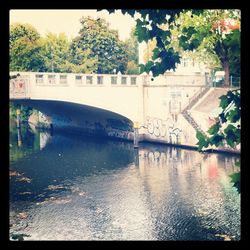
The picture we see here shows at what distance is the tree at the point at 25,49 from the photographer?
5325 cm

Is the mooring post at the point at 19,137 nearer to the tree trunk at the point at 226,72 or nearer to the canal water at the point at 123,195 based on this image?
the canal water at the point at 123,195

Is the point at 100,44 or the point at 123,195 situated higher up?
the point at 100,44

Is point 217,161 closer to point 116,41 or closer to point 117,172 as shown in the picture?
point 117,172

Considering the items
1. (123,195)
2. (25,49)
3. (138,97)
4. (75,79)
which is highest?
(25,49)

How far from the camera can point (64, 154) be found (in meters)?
40.4

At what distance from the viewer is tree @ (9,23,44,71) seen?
53250 millimetres

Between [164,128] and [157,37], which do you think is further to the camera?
[164,128]

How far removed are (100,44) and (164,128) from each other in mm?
24367

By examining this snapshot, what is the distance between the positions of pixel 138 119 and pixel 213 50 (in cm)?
1182

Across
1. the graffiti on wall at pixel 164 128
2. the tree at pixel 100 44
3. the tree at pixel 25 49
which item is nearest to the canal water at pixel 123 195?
the graffiti on wall at pixel 164 128

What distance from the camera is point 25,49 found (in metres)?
53.8

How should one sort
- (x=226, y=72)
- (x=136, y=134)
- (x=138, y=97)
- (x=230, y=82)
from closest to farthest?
(x=226, y=72), (x=230, y=82), (x=136, y=134), (x=138, y=97)

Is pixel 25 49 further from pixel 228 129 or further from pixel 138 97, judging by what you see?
pixel 228 129

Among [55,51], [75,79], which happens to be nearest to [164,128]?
[75,79]
